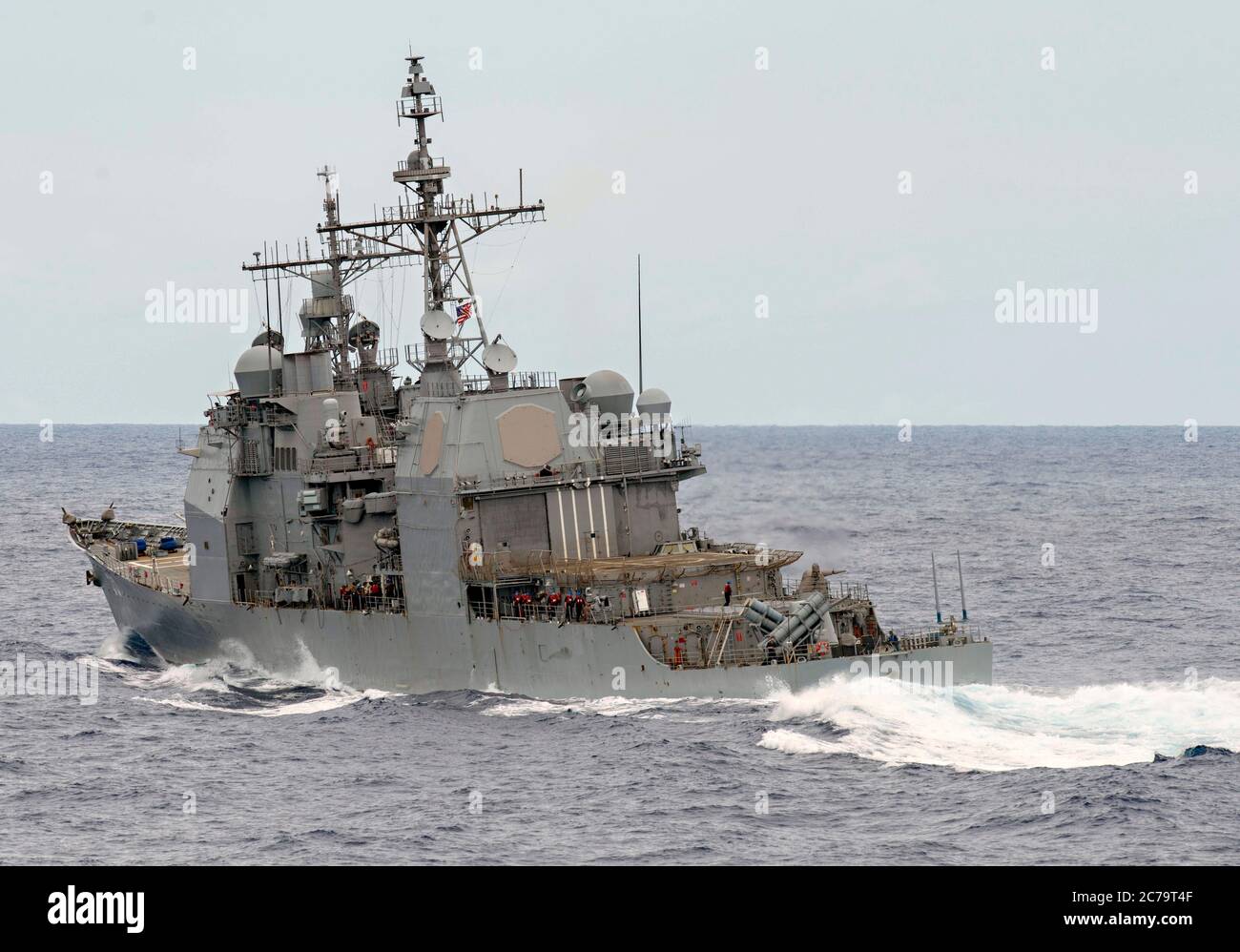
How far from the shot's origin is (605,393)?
41.6 m

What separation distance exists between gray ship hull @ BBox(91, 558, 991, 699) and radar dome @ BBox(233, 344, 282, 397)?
211 inches

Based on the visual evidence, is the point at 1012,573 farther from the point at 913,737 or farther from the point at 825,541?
the point at 913,737

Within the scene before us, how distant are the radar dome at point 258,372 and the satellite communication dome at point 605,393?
8.42 meters

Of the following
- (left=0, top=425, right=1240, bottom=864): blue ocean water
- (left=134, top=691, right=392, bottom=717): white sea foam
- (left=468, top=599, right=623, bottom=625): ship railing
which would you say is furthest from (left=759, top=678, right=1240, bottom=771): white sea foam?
(left=134, top=691, right=392, bottom=717): white sea foam

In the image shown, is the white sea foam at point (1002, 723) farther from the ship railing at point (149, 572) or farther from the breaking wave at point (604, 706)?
the ship railing at point (149, 572)

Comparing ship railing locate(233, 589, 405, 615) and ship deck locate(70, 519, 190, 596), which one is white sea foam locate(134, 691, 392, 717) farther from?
ship deck locate(70, 519, 190, 596)

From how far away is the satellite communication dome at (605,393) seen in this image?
41531mm

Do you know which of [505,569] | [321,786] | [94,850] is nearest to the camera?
[94,850]

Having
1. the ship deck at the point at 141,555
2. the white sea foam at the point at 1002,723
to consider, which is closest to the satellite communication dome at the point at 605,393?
the white sea foam at the point at 1002,723

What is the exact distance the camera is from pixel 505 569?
3788cm

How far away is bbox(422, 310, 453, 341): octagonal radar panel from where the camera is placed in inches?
1629
